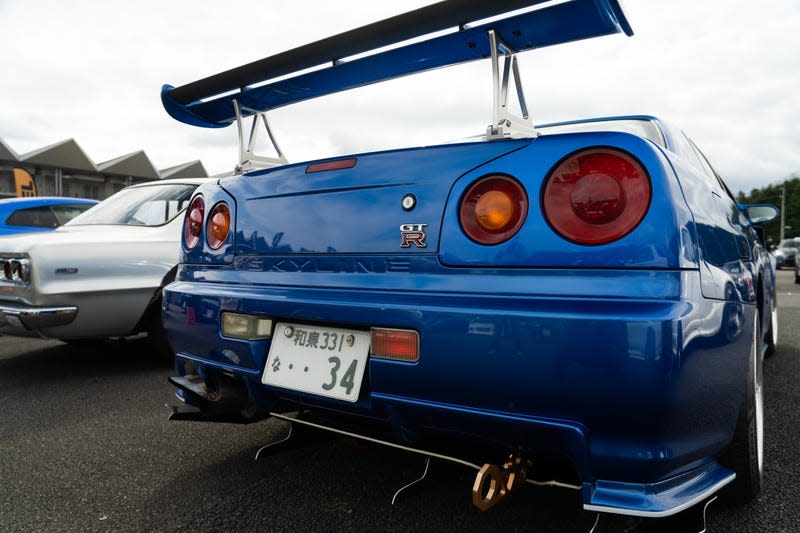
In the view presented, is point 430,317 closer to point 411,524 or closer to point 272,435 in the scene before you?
point 411,524

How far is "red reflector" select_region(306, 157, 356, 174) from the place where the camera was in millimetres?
1755

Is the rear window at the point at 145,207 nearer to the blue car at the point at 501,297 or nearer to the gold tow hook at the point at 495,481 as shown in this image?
the blue car at the point at 501,297

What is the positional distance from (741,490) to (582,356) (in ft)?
3.25

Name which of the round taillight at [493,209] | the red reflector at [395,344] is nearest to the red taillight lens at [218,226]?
the red reflector at [395,344]

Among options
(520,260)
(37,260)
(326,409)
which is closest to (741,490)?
(520,260)

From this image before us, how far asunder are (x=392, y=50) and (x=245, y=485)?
1.57 m

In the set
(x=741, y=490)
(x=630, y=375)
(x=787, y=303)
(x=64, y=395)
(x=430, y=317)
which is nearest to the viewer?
(x=630, y=375)

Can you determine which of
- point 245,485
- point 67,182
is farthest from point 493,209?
point 67,182

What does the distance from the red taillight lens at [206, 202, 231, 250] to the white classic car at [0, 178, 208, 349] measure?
202 centimetres

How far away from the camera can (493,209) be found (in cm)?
148

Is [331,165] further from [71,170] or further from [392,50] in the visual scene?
[71,170]

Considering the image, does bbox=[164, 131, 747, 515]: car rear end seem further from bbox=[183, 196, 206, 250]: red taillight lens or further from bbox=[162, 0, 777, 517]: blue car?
bbox=[183, 196, 206, 250]: red taillight lens

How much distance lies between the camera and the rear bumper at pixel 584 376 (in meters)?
1.23

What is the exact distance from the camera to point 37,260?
355 cm
